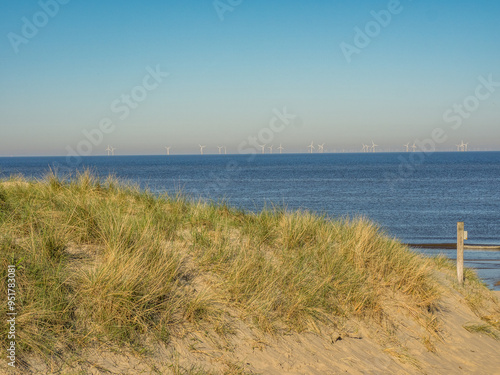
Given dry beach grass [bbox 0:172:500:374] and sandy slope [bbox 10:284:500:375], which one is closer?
sandy slope [bbox 10:284:500:375]

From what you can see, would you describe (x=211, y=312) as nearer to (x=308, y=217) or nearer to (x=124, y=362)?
(x=124, y=362)

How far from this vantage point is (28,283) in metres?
5.43

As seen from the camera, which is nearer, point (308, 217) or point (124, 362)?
point (124, 362)

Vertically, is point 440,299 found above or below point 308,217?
below

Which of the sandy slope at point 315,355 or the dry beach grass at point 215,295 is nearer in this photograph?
the sandy slope at point 315,355

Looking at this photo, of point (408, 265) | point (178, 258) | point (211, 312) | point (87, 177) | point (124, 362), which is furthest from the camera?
point (87, 177)

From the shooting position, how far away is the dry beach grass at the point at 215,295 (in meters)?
5.33

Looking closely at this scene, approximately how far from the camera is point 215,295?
258 inches

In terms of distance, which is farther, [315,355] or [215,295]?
[215,295]

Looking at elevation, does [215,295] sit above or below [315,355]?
above

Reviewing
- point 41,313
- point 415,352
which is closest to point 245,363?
point 41,313

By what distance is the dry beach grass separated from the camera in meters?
5.33

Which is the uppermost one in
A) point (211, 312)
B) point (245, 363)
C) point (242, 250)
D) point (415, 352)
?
point (242, 250)

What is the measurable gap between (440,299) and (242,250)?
4.43m
